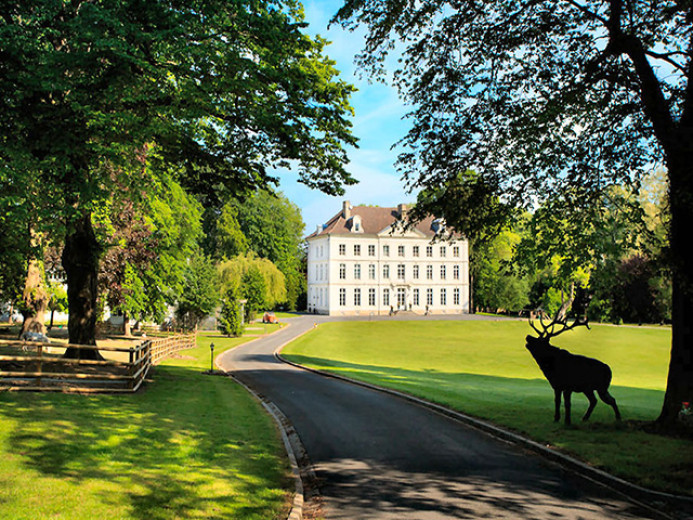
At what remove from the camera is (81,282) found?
59.8ft

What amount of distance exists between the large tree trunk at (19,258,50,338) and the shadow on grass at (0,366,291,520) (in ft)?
53.7

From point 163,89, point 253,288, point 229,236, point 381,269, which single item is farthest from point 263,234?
point 163,89

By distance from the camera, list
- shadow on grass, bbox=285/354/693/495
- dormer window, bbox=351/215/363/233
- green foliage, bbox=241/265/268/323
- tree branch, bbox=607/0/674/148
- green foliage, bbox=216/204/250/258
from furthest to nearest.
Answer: dormer window, bbox=351/215/363/233 < green foliage, bbox=216/204/250/258 < green foliage, bbox=241/265/268/323 < tree branch, bbox=607/0/674/148 < shadow on grass, bbox=285/354/693/495

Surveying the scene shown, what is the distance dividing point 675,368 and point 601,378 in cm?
156

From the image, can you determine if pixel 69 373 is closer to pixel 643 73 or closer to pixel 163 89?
pixel 163 89

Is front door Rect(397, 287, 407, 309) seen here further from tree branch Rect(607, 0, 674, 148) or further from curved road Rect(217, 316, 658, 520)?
tree branch Rect(607, 0, 674, 148)

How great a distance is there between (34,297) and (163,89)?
19729 mm

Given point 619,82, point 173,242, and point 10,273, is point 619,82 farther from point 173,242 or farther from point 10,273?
point 10,273

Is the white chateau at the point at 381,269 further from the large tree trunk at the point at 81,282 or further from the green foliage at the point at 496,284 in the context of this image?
the large tree trunk at the point at 81,282

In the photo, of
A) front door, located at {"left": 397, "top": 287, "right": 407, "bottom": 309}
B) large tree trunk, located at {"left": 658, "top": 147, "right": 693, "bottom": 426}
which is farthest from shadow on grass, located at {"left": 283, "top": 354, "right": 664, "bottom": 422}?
front door, located at {"left": 397, "top": 287, "right": 407, "bottom": 309}

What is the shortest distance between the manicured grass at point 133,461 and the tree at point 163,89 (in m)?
5.66

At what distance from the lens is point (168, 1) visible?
40.1 ft

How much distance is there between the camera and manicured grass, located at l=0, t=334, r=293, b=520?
6727 mm

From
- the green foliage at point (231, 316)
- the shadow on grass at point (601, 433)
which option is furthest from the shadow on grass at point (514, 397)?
the green foliage at point (231, 316)
